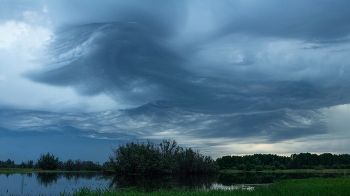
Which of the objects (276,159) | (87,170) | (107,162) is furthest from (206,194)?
(276,159)

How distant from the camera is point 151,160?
91688 mm

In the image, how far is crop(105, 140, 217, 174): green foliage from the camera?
88875 mm

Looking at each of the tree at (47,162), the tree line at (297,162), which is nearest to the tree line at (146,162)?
the tree at (47,162)

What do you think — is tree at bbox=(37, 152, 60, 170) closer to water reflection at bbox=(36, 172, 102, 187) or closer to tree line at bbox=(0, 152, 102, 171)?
tree line at bbox=(0, 152, 102, 171)

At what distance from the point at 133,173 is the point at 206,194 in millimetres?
63728

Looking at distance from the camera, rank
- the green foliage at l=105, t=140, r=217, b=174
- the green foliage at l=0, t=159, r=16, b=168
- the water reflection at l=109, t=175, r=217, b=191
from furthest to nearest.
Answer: the green foliage at l=0, t=159, r=16, b=168
the green foliage at l=105, t=140, r=217, b=174
the water reflection at l=109, t=175, r=217, b=191

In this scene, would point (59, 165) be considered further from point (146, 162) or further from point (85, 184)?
point (85, 184)

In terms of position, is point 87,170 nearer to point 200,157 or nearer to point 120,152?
point 120,152

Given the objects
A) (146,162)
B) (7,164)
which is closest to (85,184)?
(146,162)

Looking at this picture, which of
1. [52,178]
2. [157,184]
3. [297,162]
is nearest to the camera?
[157,184]

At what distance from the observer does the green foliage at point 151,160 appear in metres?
88.9

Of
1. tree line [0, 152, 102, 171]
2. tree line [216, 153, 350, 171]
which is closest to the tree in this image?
tree line [0, 152, 102, 171]

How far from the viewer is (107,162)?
309 ft

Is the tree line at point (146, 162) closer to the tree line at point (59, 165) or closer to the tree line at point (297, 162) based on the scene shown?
the tree line at point (59, 165)
